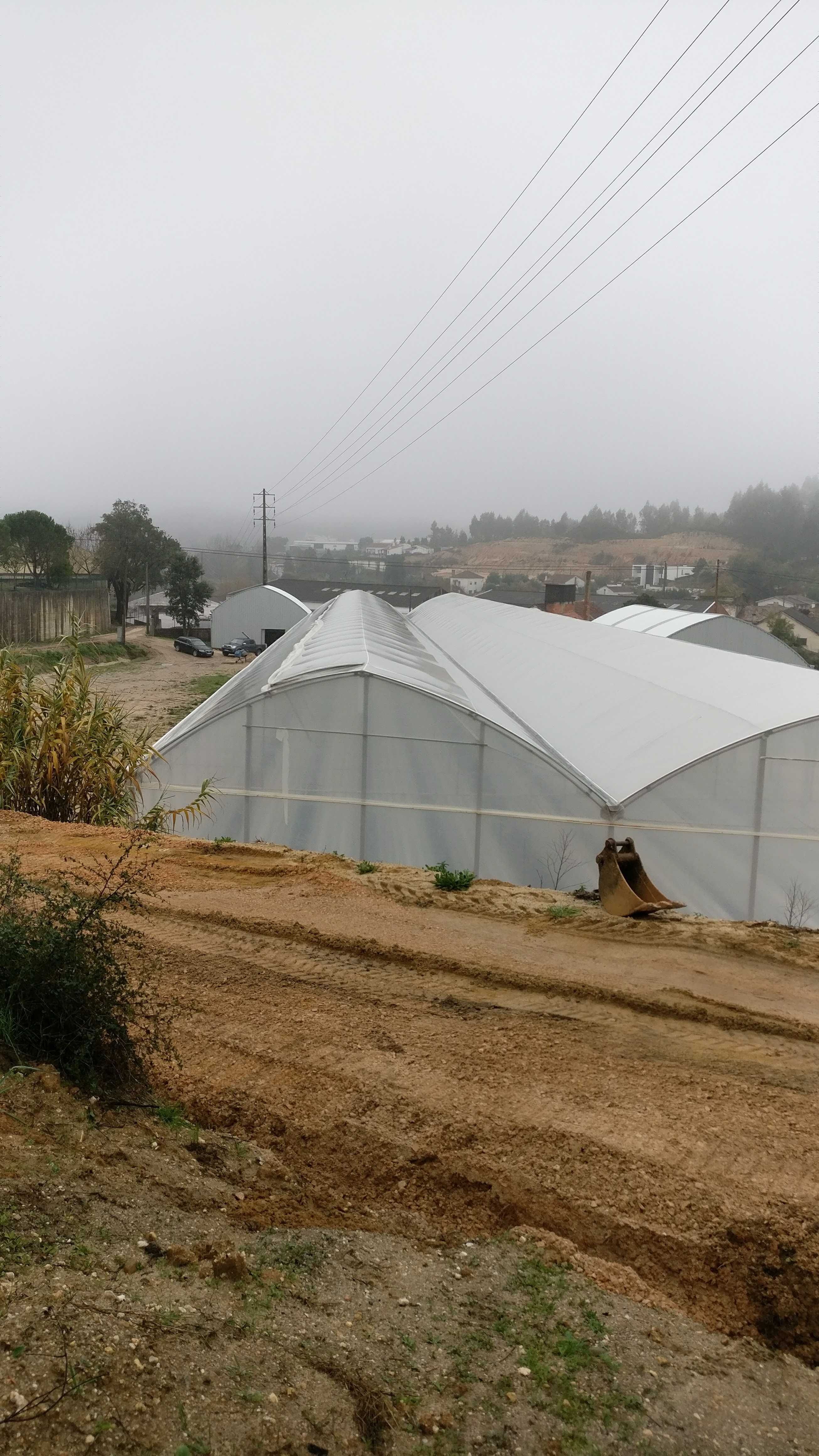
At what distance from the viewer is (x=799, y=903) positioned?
10203mm

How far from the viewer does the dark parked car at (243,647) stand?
159 ft

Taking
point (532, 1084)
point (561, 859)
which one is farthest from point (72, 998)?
point (561, 859)

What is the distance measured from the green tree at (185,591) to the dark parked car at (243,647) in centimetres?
991

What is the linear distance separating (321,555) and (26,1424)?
168234 millimetres

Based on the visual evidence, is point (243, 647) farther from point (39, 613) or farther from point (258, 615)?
point (39, 613)

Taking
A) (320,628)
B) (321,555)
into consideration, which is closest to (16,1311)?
(320,628)

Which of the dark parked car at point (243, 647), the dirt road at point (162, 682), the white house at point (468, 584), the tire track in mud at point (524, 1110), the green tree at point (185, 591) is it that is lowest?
the dirt road at point (162, 682)

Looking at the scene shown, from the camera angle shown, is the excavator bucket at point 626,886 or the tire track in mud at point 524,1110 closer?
the tire track in mud at point 524,1110

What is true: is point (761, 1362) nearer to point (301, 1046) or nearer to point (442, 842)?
point (301, 1046)

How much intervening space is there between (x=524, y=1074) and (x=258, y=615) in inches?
1886

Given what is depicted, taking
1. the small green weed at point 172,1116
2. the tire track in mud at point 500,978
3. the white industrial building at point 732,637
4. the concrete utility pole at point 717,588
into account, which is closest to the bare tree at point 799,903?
the tire track in mud at point 500,978

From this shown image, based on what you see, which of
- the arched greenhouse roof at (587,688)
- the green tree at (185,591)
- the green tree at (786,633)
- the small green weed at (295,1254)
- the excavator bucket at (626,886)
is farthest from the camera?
the green tree at (185,591)

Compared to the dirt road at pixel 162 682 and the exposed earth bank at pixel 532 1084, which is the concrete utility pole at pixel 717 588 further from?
the exposed earth bank at pixel 532 1084

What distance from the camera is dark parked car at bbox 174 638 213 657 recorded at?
4847 cm
